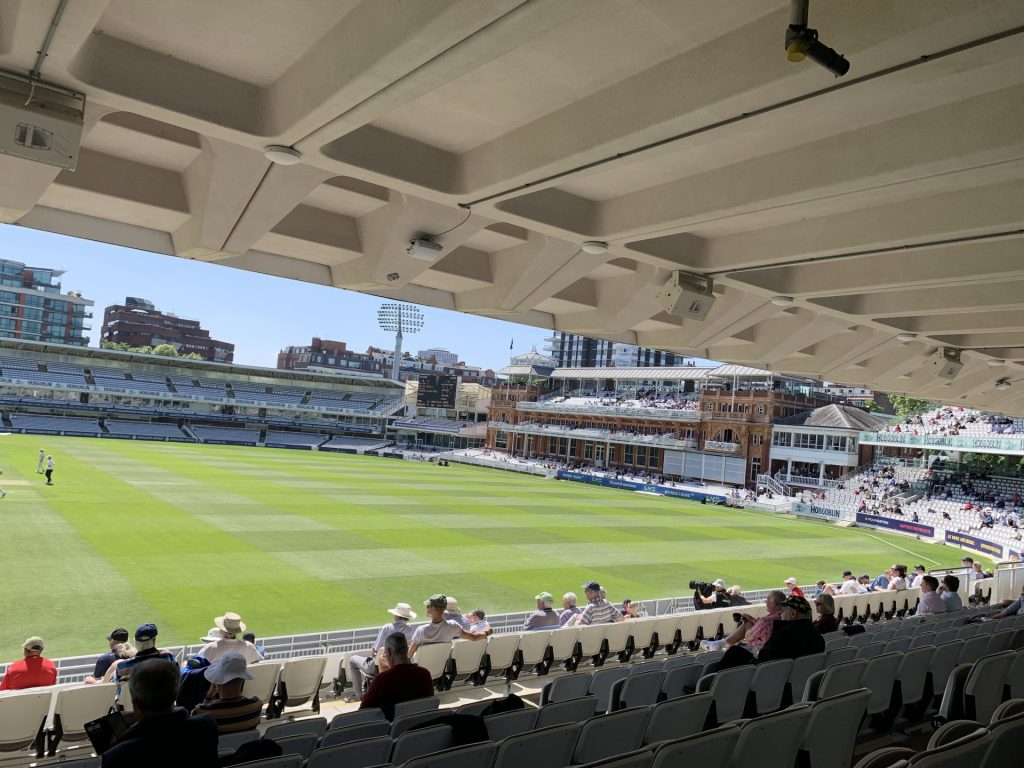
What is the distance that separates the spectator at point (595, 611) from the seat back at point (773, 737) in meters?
6.13

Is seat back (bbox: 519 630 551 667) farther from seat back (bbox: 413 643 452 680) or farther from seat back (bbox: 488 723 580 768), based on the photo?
seat back (bbox: 488 723 580 768)

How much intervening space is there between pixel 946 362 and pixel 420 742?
10.2 metres

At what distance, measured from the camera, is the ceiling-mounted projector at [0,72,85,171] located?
3.68 meters

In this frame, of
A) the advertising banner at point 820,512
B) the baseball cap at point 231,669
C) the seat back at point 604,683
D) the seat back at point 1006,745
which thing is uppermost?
the seat back at point 1006,745

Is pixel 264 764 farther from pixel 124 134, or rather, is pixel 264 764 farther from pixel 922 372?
pixel 922 372

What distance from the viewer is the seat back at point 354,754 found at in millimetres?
3312

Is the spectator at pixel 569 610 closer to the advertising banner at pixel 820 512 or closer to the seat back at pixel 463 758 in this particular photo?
the seat back at pixel 463 758

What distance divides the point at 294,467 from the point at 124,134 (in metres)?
42.4

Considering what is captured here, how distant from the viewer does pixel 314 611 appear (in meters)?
14.5

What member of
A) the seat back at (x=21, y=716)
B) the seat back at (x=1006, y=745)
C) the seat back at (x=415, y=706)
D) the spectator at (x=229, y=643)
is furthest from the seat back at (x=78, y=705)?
the seat back at (x=1006, y=745)

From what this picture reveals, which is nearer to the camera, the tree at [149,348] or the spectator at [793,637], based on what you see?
the spectator at [793,637]

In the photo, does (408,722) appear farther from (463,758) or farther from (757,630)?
(757,630)

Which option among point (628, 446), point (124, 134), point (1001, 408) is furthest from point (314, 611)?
point (628, 446)

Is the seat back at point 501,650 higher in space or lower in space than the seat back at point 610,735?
lower
